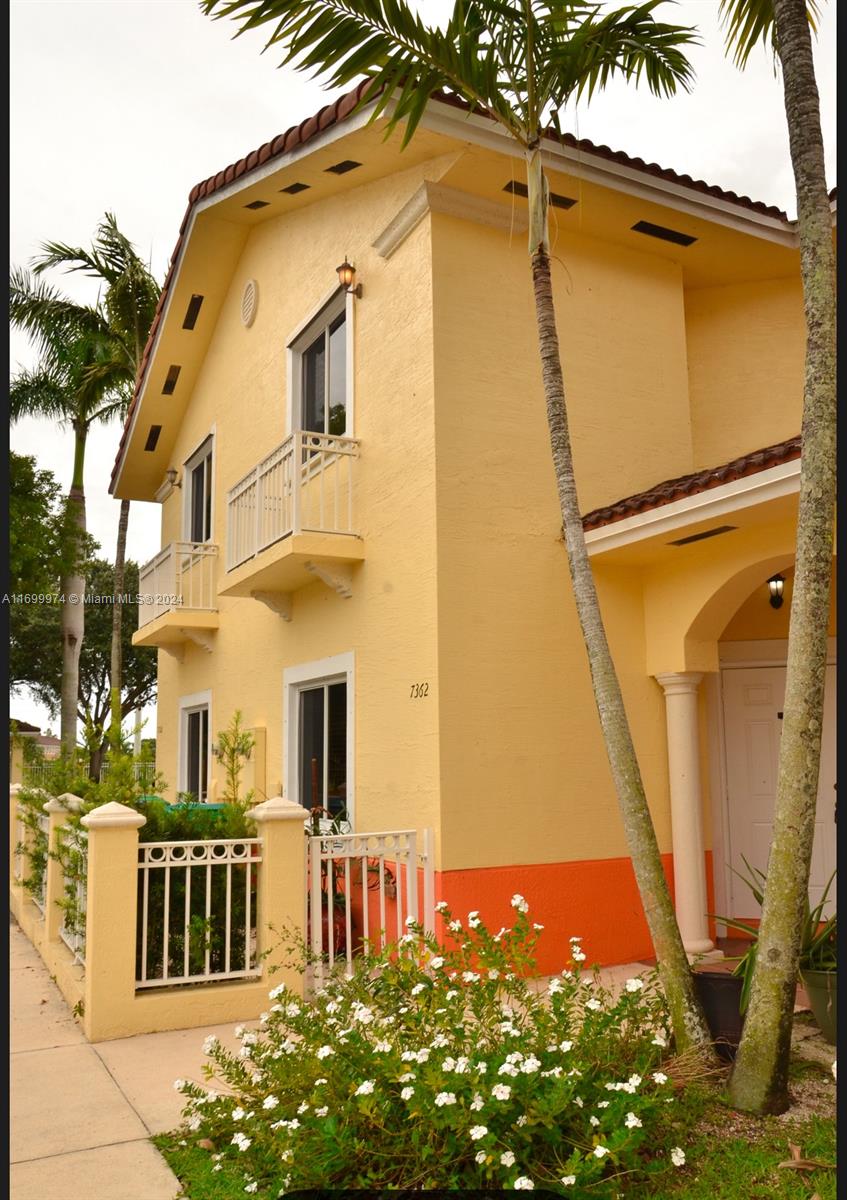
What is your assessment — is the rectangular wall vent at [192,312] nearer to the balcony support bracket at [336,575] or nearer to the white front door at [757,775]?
the balcony support bracket at [336,575]

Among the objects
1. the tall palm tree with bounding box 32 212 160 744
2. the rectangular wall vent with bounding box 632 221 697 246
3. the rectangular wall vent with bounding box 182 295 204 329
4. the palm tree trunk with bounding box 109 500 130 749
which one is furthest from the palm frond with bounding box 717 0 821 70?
the tall palm tree with bounding box 32 212 160 744

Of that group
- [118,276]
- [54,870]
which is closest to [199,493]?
[118,276]

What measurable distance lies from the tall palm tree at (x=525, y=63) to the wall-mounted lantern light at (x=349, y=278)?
3482 mm

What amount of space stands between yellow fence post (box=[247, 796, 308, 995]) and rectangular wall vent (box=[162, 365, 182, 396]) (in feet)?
31.2

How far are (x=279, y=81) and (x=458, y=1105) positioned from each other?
5.74 m

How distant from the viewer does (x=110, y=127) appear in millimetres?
6324

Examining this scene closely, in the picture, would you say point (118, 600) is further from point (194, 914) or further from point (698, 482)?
point (698, 482)

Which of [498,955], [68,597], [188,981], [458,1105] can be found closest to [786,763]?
[498,955]

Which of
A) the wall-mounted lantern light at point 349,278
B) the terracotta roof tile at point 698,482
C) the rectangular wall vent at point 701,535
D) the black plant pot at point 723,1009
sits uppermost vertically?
the wall-mounted lantern light at point 349,278

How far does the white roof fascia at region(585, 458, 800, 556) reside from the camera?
6371 mm

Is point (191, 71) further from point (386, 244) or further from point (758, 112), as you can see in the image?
point (758, 112)

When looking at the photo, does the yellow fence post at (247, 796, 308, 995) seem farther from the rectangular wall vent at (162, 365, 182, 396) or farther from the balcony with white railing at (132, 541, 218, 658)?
the rectangular wall vent at (162, 365, 182, 396)

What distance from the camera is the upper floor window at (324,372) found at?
9.88 metres

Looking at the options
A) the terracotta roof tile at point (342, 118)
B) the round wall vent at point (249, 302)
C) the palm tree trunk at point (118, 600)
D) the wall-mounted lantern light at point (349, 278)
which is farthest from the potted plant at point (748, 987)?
the palm tree trunk at point (118, 600)
